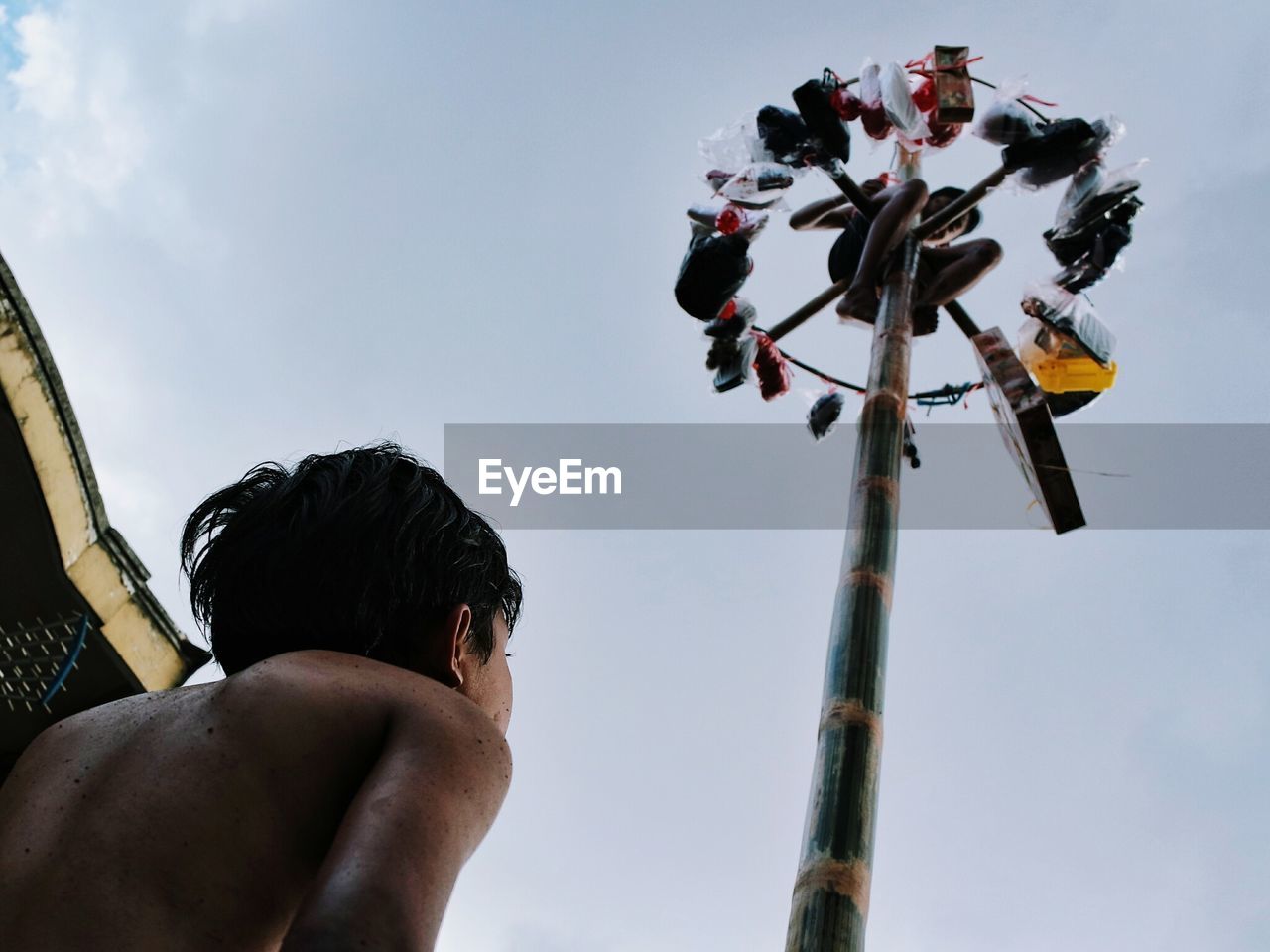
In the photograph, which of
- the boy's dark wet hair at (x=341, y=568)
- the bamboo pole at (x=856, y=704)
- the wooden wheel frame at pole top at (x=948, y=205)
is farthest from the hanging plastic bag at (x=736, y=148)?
the boy's dark wet hair at (x=341, y=568)

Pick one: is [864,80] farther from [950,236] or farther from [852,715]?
[852,715]

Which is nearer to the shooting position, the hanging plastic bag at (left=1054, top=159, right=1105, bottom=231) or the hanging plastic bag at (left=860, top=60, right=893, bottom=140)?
the hanging plastic bag at (left=1054, top=159, right=1105, bottom=231)

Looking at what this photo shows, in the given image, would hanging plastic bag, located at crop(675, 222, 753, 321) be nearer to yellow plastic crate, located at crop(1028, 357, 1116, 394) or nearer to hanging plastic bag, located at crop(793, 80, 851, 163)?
hanging plastic bag, located at crop(793, 80, 851, 163)

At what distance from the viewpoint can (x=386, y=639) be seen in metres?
1.65

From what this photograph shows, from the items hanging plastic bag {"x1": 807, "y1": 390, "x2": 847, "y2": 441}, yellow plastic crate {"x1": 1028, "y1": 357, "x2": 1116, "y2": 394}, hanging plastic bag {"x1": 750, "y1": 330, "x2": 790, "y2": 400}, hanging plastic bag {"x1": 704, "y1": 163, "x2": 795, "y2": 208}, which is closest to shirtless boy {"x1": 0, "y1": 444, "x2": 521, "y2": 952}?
hanging plastic bag {"x1": 704, "y1": 163, "x2": 795, "y2": 208}

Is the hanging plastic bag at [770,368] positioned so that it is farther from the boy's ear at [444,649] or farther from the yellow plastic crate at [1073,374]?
the boy's ear at [444,649]

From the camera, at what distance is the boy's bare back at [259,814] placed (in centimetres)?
117

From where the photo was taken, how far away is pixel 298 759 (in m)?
1.36

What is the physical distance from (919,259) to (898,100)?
96 cm

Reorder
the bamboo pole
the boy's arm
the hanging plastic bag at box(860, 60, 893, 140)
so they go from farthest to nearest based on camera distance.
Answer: the hanging plastic bag at box(860, 60, 893, 140)
the bamboo pole
the boy's arm

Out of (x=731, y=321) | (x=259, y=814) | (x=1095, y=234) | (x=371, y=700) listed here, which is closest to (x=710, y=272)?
(x=731, y=321)

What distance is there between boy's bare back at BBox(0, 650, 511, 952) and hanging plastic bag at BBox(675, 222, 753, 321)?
575 centimetres

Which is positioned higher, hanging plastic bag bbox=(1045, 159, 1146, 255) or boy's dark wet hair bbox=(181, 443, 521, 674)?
hanging plastic bag bbox=(1045, 159, 1146, 255)

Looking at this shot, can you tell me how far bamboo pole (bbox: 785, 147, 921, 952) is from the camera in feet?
8.34
